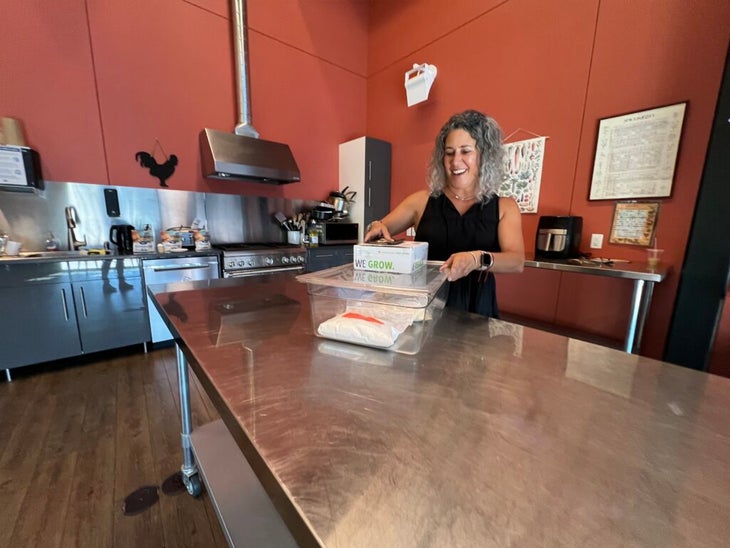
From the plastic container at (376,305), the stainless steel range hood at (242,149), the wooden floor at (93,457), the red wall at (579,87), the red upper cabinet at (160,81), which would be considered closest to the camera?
the plastic container at (376,305)

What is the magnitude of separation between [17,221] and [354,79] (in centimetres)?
371

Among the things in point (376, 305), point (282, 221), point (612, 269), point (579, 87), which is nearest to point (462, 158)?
point (376, 305)

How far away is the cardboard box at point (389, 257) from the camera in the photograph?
814mm

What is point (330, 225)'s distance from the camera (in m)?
3.62

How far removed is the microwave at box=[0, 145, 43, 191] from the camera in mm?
2180

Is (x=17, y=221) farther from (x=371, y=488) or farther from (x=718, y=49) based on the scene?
(x=718, y=49)

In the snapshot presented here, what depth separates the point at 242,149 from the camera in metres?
3.04

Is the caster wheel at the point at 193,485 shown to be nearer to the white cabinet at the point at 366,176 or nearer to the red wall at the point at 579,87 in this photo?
the red wall at the point at 579,87

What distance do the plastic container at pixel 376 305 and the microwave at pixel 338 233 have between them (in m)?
2.78

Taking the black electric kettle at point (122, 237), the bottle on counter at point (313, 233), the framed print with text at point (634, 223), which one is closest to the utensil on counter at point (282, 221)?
the bottle on counter at point (313, 233)

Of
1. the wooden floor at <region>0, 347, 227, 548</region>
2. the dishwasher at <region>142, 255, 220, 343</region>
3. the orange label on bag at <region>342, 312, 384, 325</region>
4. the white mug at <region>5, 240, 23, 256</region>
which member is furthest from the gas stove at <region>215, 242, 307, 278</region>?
the orange label on bag at <region>342, 312, 384, 325</region>

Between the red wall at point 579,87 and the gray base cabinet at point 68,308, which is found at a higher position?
the red wall at point 579,87

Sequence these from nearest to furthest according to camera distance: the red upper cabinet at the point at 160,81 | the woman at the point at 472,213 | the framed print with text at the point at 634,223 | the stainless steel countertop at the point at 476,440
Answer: the stainless steel countertop at the point at 476,440, the woman at the point at 472,213, the framed print with text at the point at 634,223, the red upper cabinet at the point at 160,81

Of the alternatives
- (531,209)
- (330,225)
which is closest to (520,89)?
(531,209)
